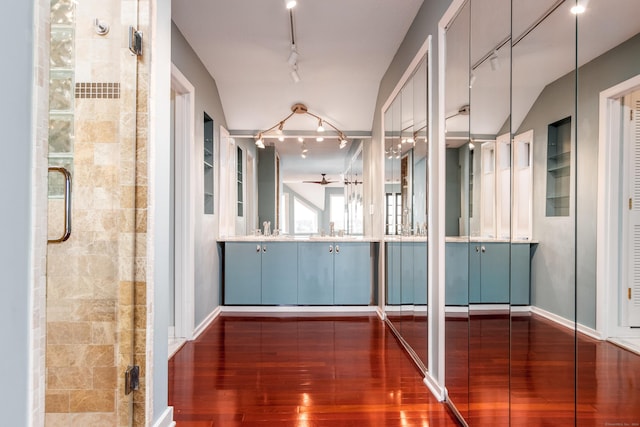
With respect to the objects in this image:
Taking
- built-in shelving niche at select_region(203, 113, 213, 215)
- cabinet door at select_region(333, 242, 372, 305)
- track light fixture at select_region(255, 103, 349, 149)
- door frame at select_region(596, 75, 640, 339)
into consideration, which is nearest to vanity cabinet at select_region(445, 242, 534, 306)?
door frame at select_region(596, 75, 640, 339)

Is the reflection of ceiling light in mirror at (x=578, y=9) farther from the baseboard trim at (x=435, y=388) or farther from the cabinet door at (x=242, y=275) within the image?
the cabinet door at (x=242, y=275)

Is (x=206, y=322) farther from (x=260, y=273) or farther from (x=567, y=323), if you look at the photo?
(x=567, y=323)

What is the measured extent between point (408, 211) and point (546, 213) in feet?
6.15

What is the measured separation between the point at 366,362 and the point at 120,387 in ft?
5.86

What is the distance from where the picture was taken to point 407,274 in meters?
3.05

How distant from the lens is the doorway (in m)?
3.20

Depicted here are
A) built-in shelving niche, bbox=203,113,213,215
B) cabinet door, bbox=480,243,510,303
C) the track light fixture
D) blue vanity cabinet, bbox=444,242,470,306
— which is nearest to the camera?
cabinet door, bbox=480,243,510,303

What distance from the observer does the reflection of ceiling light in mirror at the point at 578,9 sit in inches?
39.9

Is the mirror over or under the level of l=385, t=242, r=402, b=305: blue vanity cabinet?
over

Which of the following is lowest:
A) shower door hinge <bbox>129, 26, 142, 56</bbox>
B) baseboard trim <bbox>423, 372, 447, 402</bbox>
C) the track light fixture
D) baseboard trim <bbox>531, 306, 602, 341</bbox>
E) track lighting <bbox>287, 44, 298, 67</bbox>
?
baseboard trim <bbox>423, 372, 447, 402</bbox>

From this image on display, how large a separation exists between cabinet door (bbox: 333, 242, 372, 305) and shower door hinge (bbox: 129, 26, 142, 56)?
3.12m

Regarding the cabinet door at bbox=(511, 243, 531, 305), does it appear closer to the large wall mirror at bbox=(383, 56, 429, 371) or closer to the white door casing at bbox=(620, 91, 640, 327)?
the white door casing at bbox=(620, 91, 640, 327)

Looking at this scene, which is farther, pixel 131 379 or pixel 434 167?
pixel 434 167

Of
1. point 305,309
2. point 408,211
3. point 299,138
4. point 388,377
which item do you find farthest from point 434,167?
point 299,138
